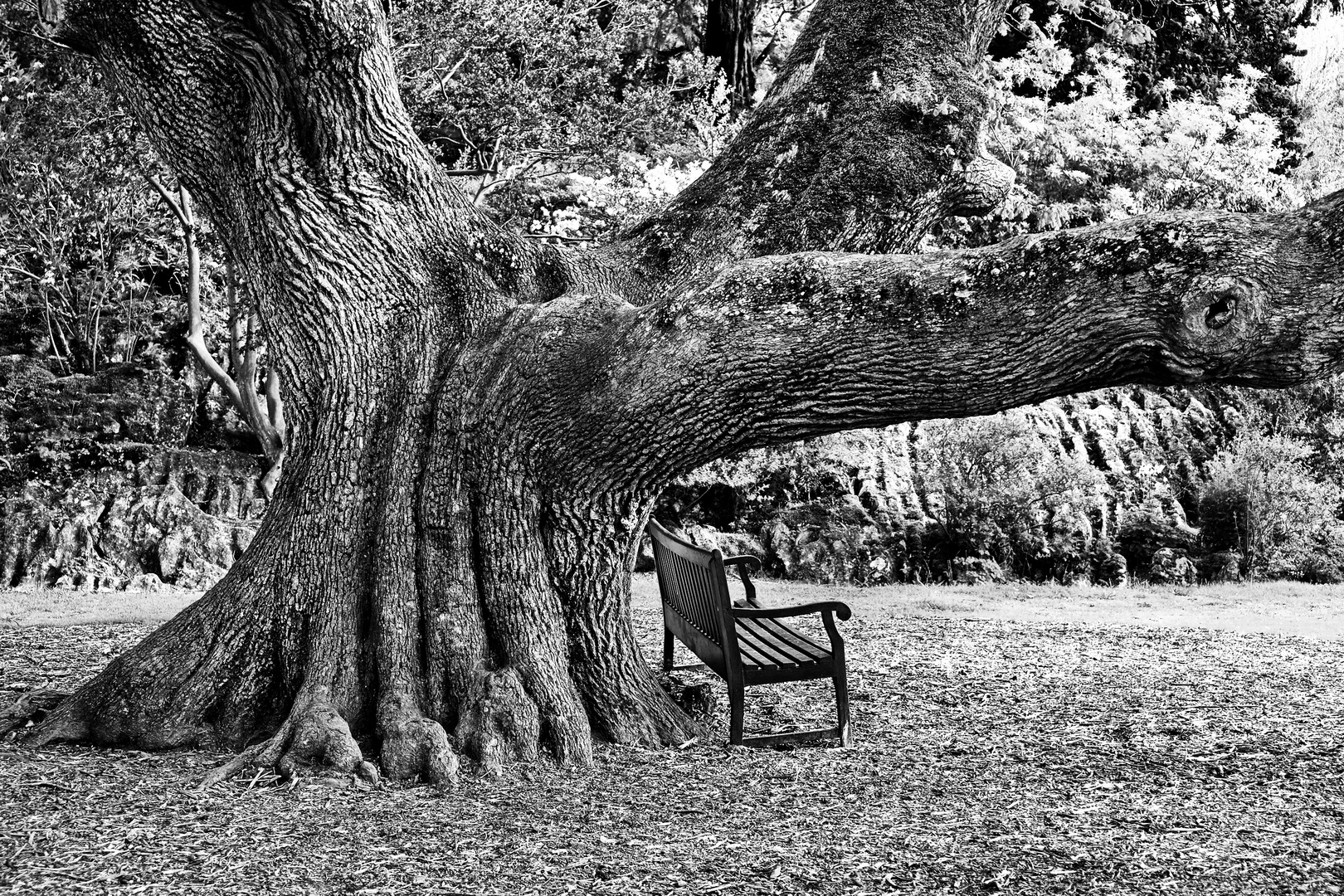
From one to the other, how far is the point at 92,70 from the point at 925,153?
9.05 metres

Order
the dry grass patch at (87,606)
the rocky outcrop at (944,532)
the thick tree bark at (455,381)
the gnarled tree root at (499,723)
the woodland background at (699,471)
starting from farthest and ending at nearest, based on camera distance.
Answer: the rocky outcrop at (944,532), the woodland background at (699,471), the dry grass patch at (87,606), the gnarled tree root at (499,723), the thick tree bark at (455,381)

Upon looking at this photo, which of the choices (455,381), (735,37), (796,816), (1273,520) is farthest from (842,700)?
(735,37)

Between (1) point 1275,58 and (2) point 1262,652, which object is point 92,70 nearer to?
(2) point 1262,652

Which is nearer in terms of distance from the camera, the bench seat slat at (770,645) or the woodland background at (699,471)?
the bench seat slat at (770,645)

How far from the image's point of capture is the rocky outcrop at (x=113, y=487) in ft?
41.7

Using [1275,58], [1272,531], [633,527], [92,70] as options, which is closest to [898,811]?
[633,527]

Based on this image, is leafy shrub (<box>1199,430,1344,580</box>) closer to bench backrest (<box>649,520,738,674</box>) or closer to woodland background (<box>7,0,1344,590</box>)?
woodland background (<box>7,0,1344,590</box>)

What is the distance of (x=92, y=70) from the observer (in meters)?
11.4

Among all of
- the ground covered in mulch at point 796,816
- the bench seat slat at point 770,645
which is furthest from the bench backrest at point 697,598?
the ground covered in mulch at point 796,816

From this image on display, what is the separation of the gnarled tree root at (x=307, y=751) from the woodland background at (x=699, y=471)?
8.49m

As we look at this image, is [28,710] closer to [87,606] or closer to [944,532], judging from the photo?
[87,606]

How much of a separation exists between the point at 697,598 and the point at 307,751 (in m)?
2.39

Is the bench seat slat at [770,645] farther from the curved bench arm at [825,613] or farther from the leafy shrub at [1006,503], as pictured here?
the leafy shrub at [1006,503]

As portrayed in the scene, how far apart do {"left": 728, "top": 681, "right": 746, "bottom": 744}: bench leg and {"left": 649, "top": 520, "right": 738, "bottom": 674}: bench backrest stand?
0.46 feet
